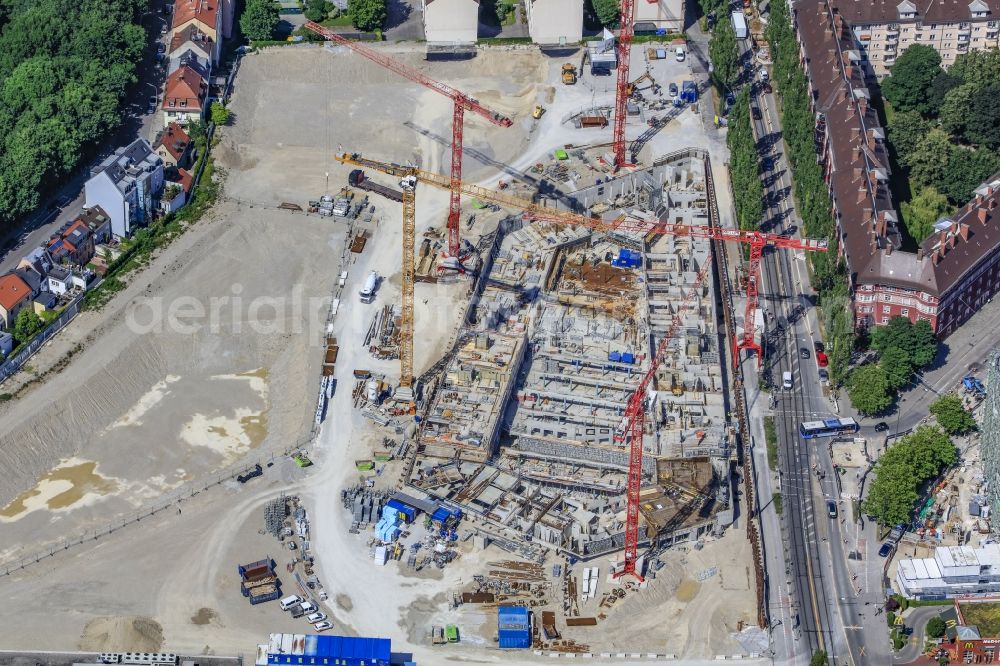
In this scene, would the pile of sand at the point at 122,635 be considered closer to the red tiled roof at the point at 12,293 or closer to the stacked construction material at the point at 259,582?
the stacked construction material at the point at 259,582

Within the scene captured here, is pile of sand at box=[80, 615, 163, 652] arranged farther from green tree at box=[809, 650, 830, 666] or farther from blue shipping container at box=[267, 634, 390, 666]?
green tree at box=[809, 650, 830, 666]

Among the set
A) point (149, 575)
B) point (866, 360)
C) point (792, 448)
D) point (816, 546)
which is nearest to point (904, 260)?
point (866, 360)

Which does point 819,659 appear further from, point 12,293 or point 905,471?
point 12,293

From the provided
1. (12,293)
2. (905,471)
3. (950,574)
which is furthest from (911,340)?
(12,293)

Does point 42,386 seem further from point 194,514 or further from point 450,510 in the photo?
point 450,510

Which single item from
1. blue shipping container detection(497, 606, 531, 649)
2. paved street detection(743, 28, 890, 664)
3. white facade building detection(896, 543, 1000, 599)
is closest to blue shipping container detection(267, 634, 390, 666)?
blue shipping container detection(497, 606, 531, 649)

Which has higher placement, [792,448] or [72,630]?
[792,448]

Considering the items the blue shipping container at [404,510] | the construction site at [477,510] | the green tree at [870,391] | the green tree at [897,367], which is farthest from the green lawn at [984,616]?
the blue shipping container at [404,510]
